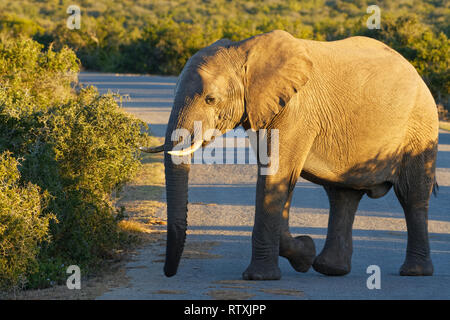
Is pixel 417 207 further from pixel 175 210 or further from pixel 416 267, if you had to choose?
pixel 175 210

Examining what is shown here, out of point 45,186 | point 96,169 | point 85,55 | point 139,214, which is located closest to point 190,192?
point 139,214

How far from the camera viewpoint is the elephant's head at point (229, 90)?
7.82m

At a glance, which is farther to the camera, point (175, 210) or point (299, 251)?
point (299, 251)

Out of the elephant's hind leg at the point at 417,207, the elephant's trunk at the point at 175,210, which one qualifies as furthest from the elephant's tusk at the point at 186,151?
the elephant's hind leg at the point at 417,207

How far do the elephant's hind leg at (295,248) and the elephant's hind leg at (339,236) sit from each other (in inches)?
6.6

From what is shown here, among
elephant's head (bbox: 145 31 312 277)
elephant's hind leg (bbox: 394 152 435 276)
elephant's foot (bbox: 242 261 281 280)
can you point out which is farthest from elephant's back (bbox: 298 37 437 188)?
elephant's foot (bbox: 242 261 281 280)

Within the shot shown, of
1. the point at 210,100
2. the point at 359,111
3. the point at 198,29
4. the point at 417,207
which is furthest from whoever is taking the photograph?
the point at 198,29

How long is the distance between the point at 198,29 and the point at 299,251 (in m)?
37.4

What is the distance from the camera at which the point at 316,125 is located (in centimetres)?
845

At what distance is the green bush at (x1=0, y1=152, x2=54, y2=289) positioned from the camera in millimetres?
7891

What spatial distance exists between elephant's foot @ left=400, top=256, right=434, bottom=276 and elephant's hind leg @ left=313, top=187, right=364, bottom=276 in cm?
56

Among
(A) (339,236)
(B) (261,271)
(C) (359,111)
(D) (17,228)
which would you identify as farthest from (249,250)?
(D) (17,228)

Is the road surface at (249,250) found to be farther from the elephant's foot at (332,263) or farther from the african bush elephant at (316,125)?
the african bush elephant at (316,125)
